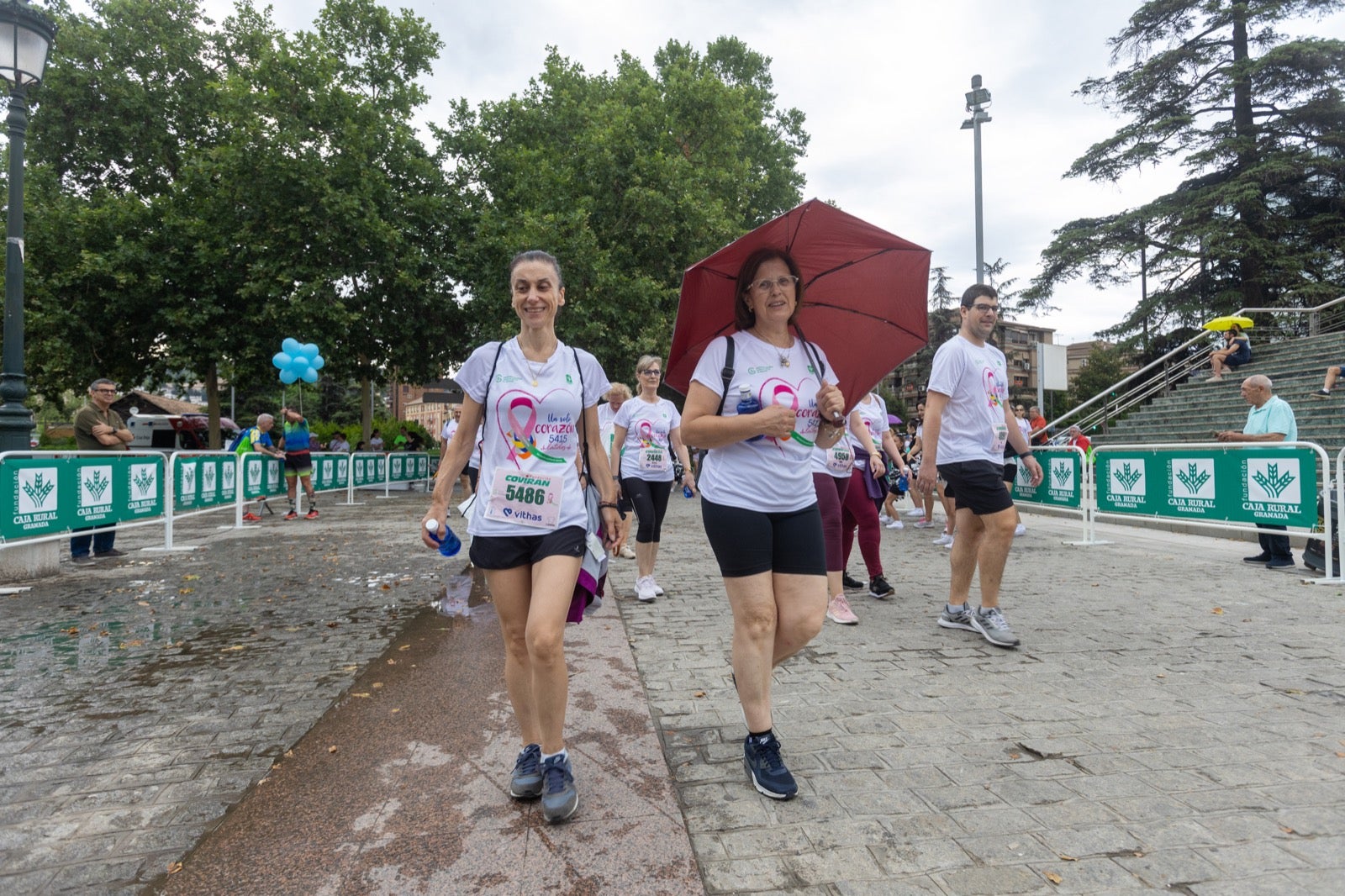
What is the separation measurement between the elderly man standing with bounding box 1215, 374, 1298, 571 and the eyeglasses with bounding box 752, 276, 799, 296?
7312 mm

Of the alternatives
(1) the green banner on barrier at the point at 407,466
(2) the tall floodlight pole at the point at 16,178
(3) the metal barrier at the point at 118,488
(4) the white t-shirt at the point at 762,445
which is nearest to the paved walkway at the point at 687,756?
(4) the white t-shirt at the point at 762,445

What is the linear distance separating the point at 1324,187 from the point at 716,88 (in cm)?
2117

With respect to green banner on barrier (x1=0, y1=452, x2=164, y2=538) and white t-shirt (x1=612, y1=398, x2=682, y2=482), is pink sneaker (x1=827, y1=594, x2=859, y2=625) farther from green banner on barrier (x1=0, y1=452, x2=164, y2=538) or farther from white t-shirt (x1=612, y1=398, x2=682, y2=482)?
green banner on barrier (x1=0, y1=452, x2=164, y2=538)

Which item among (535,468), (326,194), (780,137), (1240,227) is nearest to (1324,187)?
(1240,227)

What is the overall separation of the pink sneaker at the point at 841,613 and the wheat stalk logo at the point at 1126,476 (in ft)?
19.7

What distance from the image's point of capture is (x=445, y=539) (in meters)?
3.04

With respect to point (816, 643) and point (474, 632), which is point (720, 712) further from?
point (474, 632)

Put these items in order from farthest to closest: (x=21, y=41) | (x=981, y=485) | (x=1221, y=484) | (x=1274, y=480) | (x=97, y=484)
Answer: (x=1221, y=484) < (x=97, y=484) < (x=1274, y=480) < (x=21, y=41) < (x=981, y=485)

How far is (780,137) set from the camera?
114 feet

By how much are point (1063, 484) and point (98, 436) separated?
12486mm

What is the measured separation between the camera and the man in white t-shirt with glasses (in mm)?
4895

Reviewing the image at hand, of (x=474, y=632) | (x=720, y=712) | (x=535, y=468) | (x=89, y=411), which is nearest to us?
(x=535, y=468)

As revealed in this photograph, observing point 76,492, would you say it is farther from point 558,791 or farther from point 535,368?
point 558,791

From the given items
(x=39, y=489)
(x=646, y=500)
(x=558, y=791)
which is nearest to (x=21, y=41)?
(x=39, y=489)
